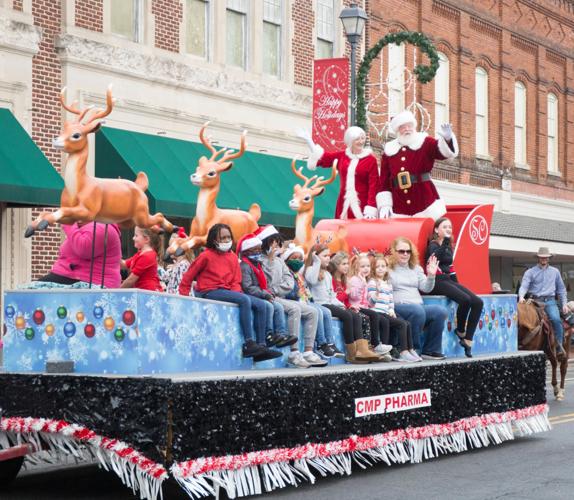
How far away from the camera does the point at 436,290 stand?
12.1m

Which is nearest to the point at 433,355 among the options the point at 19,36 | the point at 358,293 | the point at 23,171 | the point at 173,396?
the point at 358,293

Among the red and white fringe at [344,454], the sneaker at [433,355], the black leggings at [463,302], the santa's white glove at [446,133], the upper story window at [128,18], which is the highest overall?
the upper story window at [128,18]

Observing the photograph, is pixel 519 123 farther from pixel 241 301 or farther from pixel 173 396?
pixel 173 396

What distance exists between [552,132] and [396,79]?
997cm

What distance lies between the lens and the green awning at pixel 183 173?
1930 cm

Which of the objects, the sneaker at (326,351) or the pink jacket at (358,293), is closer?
the sneaker at (326,351)

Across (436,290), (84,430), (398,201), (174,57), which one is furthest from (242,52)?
(84,430)

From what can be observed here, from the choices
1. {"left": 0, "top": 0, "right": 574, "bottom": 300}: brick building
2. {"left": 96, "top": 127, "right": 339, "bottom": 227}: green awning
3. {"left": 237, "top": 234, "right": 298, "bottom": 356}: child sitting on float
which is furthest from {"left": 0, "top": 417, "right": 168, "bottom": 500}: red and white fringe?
{"left": 96, "top": 127, "right": 339, "bottom": 227}: green awning

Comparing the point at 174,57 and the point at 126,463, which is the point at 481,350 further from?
the point at 174,57

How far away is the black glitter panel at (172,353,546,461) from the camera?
8.08m

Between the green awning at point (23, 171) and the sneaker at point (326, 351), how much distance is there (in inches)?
296

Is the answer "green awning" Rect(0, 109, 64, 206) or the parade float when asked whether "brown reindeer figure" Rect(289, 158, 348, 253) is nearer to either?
the parade float

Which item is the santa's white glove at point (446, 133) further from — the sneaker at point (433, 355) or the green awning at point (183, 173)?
the green awning at point (183, 173)

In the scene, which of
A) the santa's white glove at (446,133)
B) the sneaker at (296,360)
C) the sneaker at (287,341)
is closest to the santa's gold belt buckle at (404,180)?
the santa's white glove at (446,133)
